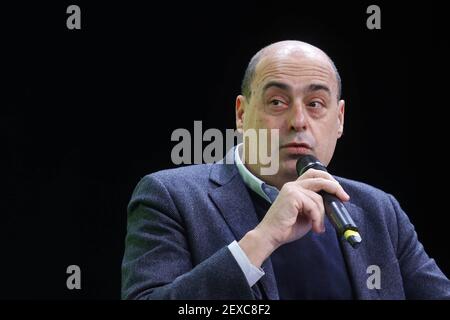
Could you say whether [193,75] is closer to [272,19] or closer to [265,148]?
[272,19]

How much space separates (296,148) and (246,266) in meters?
0.42

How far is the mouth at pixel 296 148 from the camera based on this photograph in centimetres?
171

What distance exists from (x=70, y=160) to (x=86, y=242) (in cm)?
36

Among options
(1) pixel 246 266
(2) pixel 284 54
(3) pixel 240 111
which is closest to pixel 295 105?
(2) pixel 284 54

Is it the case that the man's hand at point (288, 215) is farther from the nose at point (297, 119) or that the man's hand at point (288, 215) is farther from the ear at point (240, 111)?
the ear at point (240, 111)

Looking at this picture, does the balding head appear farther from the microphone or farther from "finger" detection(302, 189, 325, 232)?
"finger" detection(302, 189, 325, 232)

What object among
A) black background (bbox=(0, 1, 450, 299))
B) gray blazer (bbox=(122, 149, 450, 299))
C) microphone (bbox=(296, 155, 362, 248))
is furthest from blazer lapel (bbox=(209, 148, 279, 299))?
black background (bbox=(0, 1, 450, 299))

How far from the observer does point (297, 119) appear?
1718mm

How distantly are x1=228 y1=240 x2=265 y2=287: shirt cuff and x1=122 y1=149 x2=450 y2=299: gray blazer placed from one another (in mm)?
15

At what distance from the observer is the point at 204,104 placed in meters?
2.73

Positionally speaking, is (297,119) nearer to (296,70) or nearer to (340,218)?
(296,70)

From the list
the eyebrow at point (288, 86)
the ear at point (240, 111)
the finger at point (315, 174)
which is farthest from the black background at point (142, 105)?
the finger at point (315, 174)

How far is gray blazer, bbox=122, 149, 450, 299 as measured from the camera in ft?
4.71

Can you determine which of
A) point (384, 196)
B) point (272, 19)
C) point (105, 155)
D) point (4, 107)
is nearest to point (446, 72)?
point (272, 19)
